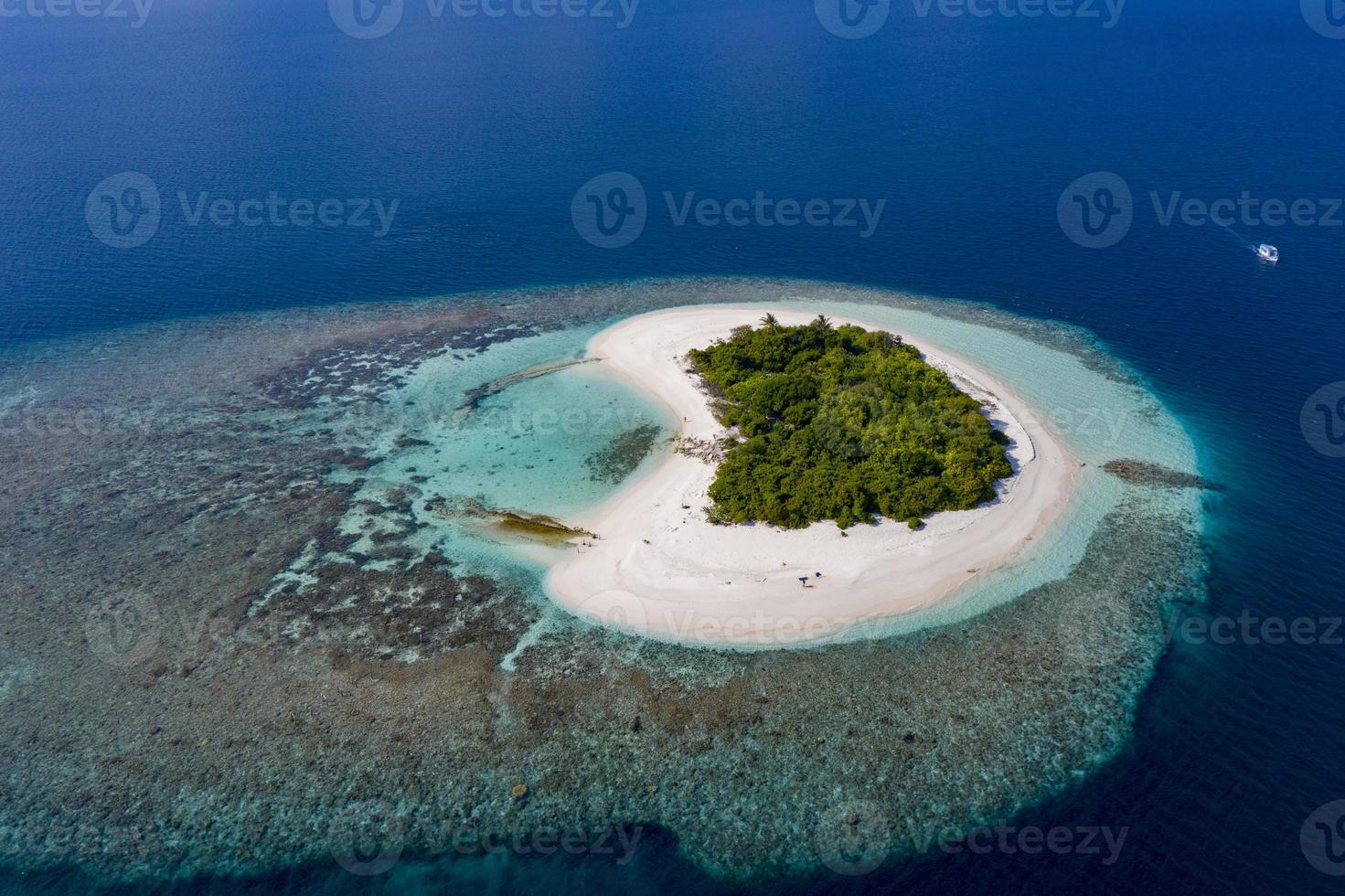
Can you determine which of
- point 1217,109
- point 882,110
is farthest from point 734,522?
point 1217,109

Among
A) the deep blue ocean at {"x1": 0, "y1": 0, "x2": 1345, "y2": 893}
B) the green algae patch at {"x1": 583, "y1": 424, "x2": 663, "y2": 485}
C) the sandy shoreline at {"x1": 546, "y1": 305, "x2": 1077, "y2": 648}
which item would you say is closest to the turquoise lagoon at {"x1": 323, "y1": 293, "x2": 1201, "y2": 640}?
the green algae patch at {"x1": 583, "y1": 424, "x2": 663, "y2": 485}

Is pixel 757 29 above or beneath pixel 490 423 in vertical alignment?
above

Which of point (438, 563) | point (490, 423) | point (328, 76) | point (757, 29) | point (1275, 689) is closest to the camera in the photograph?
point (1275, 689)

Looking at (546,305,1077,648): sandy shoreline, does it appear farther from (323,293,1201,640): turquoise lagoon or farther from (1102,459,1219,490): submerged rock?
(1102,459,1219,490): submerged rock

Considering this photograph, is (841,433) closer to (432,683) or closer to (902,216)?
(432,683)

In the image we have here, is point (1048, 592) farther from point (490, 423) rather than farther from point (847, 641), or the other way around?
point (490, 423)

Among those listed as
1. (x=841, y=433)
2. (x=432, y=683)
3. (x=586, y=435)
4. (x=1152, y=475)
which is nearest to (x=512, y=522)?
(x=586, y=435)
